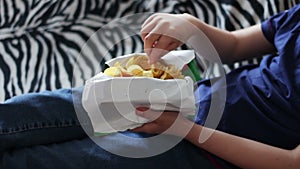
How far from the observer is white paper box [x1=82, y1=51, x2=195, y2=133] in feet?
2.38

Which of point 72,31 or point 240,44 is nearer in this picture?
point 240,44

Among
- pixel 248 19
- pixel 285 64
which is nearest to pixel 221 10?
pixel 248 19

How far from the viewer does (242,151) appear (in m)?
0.80

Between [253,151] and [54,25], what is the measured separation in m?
0.63

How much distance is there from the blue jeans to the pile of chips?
0.11 metres

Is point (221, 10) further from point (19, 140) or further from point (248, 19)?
point (19, 140)

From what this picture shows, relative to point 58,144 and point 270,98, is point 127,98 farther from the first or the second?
point 270,98

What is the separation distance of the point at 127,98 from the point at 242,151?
A: 0.76 ft

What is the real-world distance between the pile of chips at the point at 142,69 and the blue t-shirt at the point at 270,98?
13cm

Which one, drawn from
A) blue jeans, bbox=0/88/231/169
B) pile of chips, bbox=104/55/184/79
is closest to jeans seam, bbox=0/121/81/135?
A: blue jeans, bbox=0/88/231/169

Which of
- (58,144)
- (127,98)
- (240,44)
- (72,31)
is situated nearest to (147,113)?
(127,98)

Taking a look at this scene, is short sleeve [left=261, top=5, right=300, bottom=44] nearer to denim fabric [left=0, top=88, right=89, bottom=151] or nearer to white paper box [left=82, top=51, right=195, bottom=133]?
white paper box [left=82, top=51, right=195, bottom=133]

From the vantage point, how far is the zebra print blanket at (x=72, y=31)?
1.11 meters

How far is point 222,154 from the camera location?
80 centimetres
